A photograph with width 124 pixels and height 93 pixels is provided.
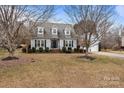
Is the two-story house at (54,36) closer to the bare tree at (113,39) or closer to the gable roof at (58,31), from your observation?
the gable roof at (58,31)

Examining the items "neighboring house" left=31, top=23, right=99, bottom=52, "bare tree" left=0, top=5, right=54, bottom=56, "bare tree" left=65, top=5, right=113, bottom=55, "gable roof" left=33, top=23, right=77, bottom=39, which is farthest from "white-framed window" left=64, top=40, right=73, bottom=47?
"bare tree" left=0, top=5, right=54, bottom=56

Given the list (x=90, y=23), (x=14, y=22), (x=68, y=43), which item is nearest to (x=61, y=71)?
(x=68, y=43)

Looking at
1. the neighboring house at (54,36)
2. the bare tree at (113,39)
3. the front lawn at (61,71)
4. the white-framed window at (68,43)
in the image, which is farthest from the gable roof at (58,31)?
the bare tree at (113,39)

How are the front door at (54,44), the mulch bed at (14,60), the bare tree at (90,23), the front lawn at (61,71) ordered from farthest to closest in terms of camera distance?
the bare tree at (90,23), the front door at (54,44), the mulch bed at (14,60), the front lawn at (61,71)

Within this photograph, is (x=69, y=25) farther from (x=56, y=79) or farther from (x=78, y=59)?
(x=56, y=79)

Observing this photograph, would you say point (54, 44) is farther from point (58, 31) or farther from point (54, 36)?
point (58, 31)
